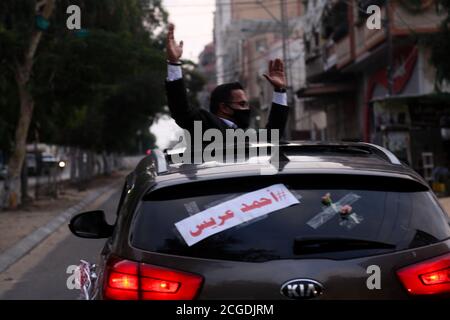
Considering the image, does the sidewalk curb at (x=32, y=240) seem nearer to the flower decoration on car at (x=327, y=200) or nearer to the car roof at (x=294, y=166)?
the car roof at (x=294, y=166)

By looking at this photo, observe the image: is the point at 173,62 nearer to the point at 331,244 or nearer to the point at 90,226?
the point at 90,226

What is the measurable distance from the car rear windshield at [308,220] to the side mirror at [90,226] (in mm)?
1248

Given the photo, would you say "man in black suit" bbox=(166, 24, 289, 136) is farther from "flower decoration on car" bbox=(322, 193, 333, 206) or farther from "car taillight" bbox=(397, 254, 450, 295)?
"car taillight" bbox=(397, 254, 450, 295)

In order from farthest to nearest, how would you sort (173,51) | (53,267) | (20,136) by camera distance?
(20,136), (53,267), (173,51)

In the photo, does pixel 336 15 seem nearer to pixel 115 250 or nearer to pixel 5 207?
pixel 5 207

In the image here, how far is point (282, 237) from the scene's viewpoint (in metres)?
3.01

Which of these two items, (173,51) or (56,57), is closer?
(173,51)

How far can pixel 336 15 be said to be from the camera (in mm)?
33438

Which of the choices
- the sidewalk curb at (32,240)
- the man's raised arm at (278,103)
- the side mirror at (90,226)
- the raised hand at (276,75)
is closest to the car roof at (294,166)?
the side mirror at (90,226)

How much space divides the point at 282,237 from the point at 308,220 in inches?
5.5

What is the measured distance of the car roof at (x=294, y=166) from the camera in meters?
3.18

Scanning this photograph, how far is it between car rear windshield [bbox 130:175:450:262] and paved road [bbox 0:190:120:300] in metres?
3.83

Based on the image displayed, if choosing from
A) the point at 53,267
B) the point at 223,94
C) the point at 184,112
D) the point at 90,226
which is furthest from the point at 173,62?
the point at 53,267
